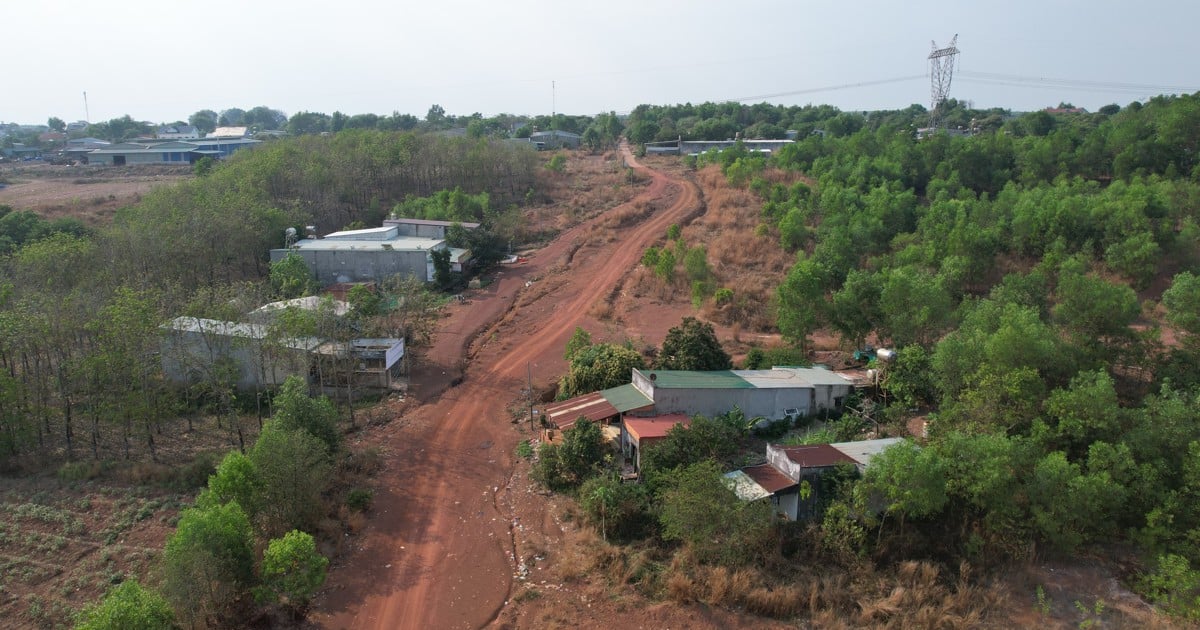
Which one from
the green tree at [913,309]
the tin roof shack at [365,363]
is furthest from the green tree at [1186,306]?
the tin roof shack at [365,363]

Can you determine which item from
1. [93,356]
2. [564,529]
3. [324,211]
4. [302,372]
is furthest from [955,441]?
[324,211]

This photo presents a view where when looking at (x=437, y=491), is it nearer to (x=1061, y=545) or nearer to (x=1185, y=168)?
(x=1061, y=545)

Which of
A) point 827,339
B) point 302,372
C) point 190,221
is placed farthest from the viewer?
point 190,221

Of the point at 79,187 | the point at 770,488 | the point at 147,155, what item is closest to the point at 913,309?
the point at 770,488

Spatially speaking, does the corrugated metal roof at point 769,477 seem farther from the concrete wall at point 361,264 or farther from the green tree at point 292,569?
the concrete wall at point 361,264

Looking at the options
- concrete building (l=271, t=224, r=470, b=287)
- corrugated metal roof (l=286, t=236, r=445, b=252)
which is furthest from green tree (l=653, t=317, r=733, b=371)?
corrugated metal roof (l=286, t=236, r=445, b=252)

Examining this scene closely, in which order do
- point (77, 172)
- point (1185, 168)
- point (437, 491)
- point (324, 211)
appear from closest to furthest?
point (437, 491)
point (1185, 168)
point (324, 211)
point (77, 172)

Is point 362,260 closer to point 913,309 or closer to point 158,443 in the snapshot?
point 158,443
